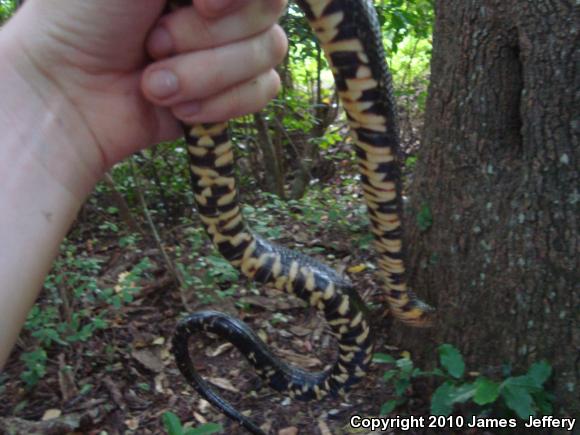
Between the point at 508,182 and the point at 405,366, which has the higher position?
the point at 508,182

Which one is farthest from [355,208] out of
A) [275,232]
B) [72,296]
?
[72,296]

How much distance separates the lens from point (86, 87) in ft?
4.61

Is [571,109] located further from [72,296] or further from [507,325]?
[72,296]

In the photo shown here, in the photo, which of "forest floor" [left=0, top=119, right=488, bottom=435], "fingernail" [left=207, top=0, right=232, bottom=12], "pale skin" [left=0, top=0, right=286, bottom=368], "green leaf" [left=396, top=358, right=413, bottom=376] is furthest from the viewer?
"forest floor" [left=0, top=119, right=488, bottom=435]

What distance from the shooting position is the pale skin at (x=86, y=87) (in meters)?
1.23

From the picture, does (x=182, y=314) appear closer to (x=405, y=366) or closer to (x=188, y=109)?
(x=405, y=366)

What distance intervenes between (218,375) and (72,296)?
96 centimetres

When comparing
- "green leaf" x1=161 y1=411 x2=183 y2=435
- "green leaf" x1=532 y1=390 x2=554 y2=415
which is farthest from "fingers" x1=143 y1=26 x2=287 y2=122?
"green leaf" x1=532 y1=390 x2=554 y2=415

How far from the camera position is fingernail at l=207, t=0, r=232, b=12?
1.12 m

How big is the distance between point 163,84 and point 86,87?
0.92ft

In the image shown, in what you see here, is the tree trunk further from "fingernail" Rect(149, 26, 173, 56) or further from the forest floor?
"fingernail" Rect(149, 26, 173, 56)

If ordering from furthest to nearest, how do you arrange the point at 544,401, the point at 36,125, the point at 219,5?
the point at 544,401 < the point at 36,125 < the point at 219,5

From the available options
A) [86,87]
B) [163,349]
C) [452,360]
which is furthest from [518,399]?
[163,349]

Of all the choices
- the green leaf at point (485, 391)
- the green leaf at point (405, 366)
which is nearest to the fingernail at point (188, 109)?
the green leaf at point (485, 391)
